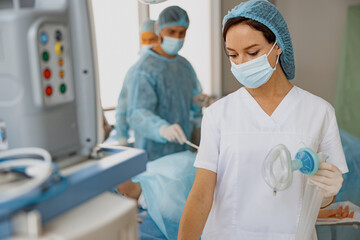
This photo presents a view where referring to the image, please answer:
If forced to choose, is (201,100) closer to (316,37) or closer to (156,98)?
(156,98)

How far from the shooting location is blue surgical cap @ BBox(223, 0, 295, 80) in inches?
44.3

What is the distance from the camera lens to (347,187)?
217cm

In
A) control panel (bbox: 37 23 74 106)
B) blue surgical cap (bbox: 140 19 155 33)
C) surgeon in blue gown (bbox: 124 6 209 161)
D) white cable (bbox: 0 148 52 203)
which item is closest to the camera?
white cable (bbox: 0 148 52 203)

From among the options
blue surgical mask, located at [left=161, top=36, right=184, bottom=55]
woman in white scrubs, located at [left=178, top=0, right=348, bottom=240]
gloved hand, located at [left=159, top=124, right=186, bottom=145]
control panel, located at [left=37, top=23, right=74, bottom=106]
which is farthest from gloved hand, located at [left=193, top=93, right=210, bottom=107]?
control panel, located at [left=37, top=23, right=74, bottom=106]

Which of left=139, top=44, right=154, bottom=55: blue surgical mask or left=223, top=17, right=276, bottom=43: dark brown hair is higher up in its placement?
Result: left=223, top=17, right=276, bottom=43: dark brown hair

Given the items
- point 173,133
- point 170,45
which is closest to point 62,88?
point 173,133

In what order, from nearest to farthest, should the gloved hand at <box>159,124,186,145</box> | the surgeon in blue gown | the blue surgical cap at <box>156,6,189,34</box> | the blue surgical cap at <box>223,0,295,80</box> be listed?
the blue surgical cap at <box>223,0,295,80</box> → the gloved hand at <box>159,124,186,145</box> → the surgeon in blue gown → the blue surgical cap at <box>156,6,189,34</box>

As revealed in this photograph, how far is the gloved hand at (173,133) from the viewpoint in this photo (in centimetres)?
206

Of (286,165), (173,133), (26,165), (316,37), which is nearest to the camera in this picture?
(26,165)

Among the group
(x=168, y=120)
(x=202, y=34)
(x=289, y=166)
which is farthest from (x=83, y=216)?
(x=202, y=34)

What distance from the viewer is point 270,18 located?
114 centimetres

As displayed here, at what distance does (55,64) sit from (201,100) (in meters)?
1.93

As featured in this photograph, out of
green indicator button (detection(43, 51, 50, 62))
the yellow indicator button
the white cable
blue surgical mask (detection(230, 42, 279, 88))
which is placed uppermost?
the yellow indicator button

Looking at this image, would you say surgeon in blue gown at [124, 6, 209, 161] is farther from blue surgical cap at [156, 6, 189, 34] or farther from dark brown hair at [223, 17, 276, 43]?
dark brown hair at [223, 17, 276, 43]
